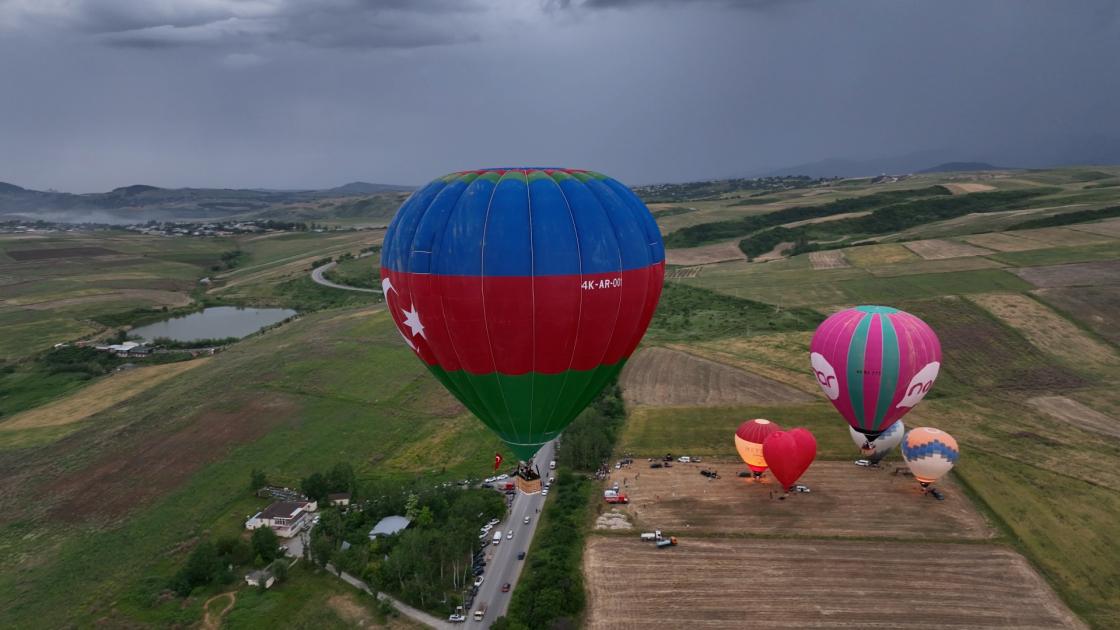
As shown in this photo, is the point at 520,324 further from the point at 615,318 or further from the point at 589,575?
the point at 589,575

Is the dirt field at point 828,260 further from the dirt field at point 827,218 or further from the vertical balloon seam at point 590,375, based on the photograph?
the vertical balloon seam at point 590,375

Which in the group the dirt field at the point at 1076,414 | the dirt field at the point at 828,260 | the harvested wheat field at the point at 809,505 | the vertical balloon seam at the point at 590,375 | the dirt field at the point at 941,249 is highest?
the vertical balloon seam at the point at 590,375

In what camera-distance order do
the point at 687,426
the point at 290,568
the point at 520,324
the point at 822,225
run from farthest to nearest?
the point at 822,225 < the point at 687,426 < the point at 290,568 < the point at 520,324

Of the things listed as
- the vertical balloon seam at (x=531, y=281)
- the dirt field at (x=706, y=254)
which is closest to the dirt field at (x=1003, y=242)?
the dirt field at (x=706, y=254)

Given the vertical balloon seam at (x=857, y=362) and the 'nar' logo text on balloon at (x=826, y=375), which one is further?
the 'nar' logo text on balloon at (x=826, y=375)

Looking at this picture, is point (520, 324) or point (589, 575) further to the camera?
point (589, 575)

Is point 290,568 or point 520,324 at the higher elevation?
point 520,324

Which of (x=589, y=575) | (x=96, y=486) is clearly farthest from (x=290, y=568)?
(x=96, y=486)

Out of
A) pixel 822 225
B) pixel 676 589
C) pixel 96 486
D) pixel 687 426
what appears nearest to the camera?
pixel 676 589
